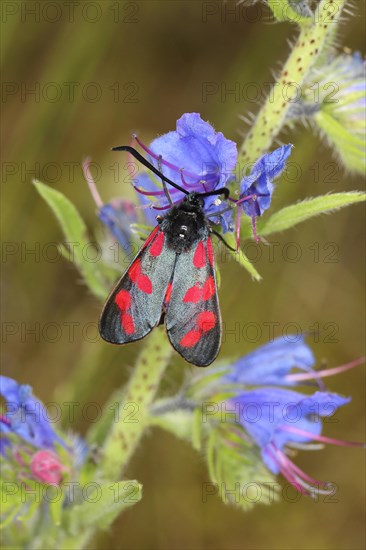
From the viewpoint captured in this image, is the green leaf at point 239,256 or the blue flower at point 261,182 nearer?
the blue flower at point 261,182

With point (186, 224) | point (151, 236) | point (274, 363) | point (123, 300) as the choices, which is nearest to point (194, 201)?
point (186, 224)

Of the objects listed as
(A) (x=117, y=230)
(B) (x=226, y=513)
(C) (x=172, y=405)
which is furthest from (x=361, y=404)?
(A) (x=117, y=230)

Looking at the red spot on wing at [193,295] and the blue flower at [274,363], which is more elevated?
the red spot on wing at [193,295]

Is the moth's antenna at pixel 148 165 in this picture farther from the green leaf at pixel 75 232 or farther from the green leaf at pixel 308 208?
the green leaf at pixel 75 232

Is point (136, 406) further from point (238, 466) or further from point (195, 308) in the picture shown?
point (195, 308)

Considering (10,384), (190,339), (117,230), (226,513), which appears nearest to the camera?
(190,339)

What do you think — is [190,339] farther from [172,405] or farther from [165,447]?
[165,447]

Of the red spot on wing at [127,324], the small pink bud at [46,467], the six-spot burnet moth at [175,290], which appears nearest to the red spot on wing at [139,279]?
the six-spot burnet moth at [175,290]
